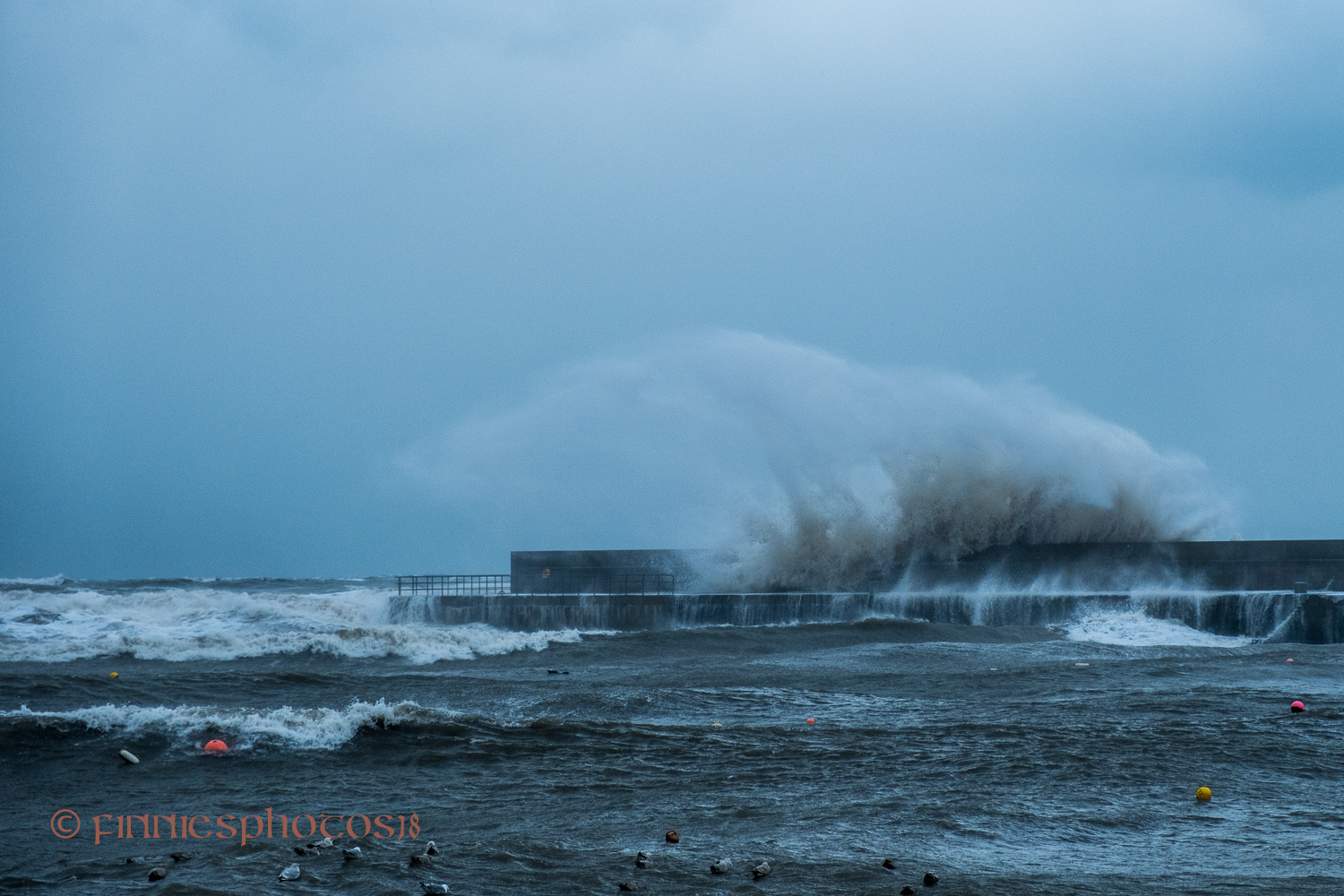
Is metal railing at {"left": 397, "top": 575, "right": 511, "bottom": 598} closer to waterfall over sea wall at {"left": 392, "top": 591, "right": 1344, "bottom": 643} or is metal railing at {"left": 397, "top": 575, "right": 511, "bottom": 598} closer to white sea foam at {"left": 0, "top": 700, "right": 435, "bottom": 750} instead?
waterfall over sea wall at {"left": 392, "top": 591, "right": 1344, "bottom": 643}

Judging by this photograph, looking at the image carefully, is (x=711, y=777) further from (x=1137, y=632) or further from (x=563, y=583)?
(x=563, y=583)

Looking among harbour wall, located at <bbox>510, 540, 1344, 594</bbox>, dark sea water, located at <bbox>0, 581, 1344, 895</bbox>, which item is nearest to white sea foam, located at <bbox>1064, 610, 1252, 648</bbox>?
harbour wall, located at <bbox>510, 540, 1344, 594</bbox>

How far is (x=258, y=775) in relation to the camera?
705 cm

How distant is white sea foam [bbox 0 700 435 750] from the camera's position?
7.84 meters

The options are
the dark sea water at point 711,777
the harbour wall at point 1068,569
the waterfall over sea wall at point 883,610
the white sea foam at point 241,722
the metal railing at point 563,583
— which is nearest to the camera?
the dark sea water at point 711,777

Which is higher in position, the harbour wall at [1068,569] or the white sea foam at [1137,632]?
the harbour wall at [1068,569]

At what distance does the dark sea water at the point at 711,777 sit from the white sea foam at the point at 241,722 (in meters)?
0.03

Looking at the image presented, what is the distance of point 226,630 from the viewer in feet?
76.3

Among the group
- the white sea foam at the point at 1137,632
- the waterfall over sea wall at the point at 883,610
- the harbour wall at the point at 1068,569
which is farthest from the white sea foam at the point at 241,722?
the harbour wall at the point at 1068,569

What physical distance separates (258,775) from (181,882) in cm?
251

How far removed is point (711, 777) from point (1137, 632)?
15.2 metres

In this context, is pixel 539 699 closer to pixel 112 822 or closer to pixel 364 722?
pixel 364 722

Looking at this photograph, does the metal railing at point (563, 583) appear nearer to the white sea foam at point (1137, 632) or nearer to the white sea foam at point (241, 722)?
the white sea foam at point (1137, 632)

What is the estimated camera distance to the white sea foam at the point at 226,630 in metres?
17.3
